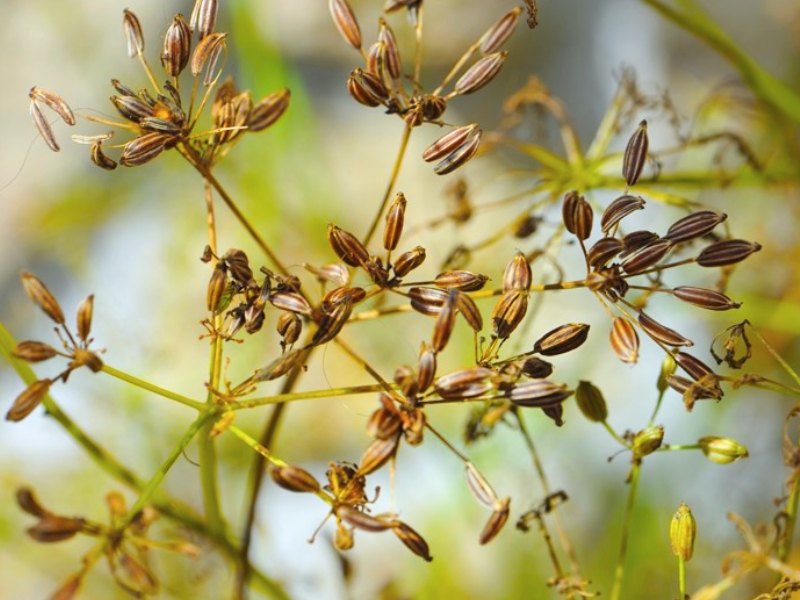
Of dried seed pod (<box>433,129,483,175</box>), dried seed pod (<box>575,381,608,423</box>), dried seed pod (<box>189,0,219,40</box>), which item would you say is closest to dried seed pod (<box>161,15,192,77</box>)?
dried seed pod (<box>189,0,219,40</box>)

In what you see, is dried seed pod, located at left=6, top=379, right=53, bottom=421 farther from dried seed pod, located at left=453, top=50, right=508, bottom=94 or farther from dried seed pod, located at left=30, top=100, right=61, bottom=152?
dried seed pod, located at left=453, top=50, right=508, bottom=94

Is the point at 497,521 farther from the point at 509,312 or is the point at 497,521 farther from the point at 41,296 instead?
the point at 41,296

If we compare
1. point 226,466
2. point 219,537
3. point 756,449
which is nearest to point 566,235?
point 756,449

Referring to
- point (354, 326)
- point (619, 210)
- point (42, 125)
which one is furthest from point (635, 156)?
point (354, 326)

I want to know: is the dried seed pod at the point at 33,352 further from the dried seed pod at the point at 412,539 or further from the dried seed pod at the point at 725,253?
the dried seed pod at the point at 725,253

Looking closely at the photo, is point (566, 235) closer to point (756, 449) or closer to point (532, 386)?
point (756, 449)

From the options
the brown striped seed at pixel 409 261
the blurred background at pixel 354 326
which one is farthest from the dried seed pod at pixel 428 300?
the blurred background at pixel 354 326
